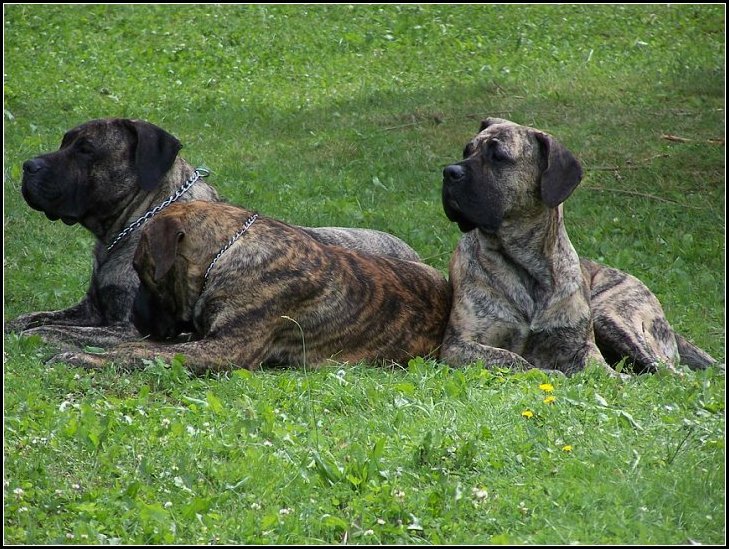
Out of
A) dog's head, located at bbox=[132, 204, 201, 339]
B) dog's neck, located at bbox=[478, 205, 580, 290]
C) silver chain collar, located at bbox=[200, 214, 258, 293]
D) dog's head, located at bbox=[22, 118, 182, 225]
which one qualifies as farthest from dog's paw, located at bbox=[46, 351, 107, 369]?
dog's neck, located at bbox=[478, 205, 580, 290]

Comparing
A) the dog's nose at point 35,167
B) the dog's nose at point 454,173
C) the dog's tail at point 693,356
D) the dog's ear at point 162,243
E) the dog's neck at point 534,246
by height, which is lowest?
the dog's tail at point 693,356

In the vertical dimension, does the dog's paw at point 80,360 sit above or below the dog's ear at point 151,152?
below

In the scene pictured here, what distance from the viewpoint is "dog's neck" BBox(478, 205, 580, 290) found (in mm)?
7793

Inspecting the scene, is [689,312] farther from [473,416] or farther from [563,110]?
[563,110]

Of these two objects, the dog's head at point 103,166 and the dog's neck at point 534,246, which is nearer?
the dog's neck at point 534,246

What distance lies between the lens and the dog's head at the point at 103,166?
8.27 meters

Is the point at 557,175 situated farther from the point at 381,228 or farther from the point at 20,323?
the point at 381,228

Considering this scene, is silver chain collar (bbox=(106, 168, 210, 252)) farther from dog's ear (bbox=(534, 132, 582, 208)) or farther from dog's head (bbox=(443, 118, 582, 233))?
dog's ear (bbox=(534, 132, 582, 208))

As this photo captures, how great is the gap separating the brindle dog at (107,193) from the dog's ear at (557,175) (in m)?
2.47

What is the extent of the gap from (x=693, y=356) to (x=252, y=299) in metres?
3.32

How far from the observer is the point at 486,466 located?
17.1 feet

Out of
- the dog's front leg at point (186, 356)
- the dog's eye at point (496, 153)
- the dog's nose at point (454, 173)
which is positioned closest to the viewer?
the dog's front leg at point (186, 356)

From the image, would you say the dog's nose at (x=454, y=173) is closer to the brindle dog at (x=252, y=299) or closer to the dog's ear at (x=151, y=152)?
the brindle dog at (x=252, y=299)

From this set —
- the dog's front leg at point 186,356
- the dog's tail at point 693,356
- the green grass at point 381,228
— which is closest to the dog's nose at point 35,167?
the green grass at point 381,228
